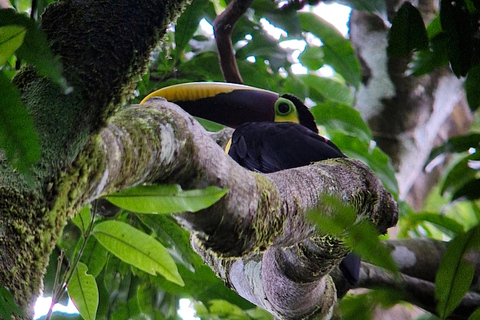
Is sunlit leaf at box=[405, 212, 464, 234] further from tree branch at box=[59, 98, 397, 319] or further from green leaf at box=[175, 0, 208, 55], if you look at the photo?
green leaf at box=[175, 0, 208, 55]

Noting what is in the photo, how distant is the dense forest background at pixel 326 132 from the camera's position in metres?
0.65

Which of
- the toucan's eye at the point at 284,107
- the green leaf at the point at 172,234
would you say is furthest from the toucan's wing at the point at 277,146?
the green leaf at the point at 172,234

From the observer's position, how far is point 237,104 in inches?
95.0

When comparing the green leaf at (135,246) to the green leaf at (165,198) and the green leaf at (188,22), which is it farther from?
the green leaf at (188,22)

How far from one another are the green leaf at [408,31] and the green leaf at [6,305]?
2.89 feet

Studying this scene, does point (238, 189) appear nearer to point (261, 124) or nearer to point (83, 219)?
point (83, 219)

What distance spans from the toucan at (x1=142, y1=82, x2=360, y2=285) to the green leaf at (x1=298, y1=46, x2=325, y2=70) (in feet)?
0.67

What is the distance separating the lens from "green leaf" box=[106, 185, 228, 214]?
2.70 ft

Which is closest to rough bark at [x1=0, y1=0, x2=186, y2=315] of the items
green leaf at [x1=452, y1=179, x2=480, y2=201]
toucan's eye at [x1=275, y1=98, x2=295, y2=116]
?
green leaf at [x1=452, y1=179, x2=480, y2=201]

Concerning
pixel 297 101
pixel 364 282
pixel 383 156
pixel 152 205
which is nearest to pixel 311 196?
pixel 152 205

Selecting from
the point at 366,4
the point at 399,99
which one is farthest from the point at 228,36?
the point at 399,99

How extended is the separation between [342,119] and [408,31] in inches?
46.5

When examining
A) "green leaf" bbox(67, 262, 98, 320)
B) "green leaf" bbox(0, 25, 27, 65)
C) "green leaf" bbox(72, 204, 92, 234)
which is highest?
"green leaf" bbox(0, 25, 27, 65)

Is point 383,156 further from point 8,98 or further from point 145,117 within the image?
point 8,98
